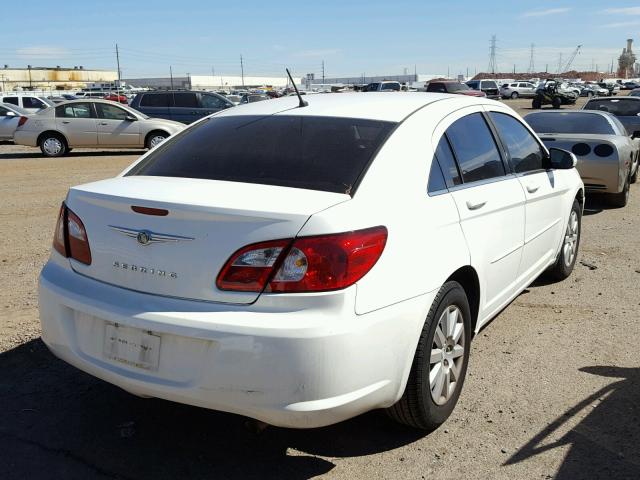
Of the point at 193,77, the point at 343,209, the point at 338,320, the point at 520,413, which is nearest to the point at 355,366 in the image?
the point at 338,320

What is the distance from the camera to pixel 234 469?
3.17 meters

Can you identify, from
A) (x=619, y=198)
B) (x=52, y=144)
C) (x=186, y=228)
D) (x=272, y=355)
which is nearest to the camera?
(x=272, y=355)

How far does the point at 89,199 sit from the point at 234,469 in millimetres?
1442

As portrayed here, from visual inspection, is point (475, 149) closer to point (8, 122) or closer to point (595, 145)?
point (595, 145)

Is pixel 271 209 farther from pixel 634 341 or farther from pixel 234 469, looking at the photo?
pixel 634 341

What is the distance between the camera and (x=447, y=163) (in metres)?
3.71

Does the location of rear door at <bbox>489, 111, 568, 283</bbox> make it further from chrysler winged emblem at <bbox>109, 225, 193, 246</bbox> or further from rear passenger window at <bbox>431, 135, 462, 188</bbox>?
chrysler winged emblem at <bbox>109, 225, 193, 246</bbox>

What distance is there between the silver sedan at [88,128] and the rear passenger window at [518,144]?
14115mm

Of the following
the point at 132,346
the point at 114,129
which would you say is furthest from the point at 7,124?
the point at 132,346

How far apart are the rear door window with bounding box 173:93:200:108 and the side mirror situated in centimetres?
1790

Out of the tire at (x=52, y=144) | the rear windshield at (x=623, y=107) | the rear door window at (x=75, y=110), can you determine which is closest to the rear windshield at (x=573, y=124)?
the rear windshield at (x=623, y=107)

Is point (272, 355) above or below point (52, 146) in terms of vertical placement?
above

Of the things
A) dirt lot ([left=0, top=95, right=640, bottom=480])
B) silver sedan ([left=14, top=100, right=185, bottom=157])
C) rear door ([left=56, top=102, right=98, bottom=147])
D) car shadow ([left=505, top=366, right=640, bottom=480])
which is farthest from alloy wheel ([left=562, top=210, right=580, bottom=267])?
rear door ([left=56, top=102, right=98, bottom=147])

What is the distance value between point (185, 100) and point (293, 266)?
20.3 metres
